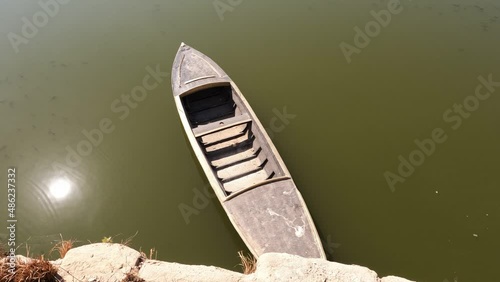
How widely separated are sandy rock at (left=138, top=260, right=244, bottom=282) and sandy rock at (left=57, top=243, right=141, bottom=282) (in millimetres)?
207

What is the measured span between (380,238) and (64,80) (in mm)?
7701

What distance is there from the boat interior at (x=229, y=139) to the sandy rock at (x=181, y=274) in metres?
2.18

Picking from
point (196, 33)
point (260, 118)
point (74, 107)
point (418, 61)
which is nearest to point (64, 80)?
point (74, 107)

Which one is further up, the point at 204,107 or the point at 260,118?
the point at 204,107

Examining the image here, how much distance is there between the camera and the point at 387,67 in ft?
29.6

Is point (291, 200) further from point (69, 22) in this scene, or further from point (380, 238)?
point (69, 22)

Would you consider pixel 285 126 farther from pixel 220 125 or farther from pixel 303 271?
pixel 303 271

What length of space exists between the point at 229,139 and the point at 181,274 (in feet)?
12.3

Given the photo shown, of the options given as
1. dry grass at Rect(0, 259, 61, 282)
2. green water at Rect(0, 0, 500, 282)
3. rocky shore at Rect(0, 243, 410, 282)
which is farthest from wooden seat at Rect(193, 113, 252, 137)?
dry grass at Rect(0, 259, 61, 282)

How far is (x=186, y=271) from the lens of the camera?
414 cm

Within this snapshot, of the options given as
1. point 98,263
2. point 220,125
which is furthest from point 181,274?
point 220,125

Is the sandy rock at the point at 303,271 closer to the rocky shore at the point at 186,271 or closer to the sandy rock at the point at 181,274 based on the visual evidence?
the rocky shore at the point at 186,271

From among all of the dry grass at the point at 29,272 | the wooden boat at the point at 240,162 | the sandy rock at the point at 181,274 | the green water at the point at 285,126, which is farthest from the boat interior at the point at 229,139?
the dry grass at the point at 29,272

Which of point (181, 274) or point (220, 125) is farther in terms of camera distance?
point (220, 125)
